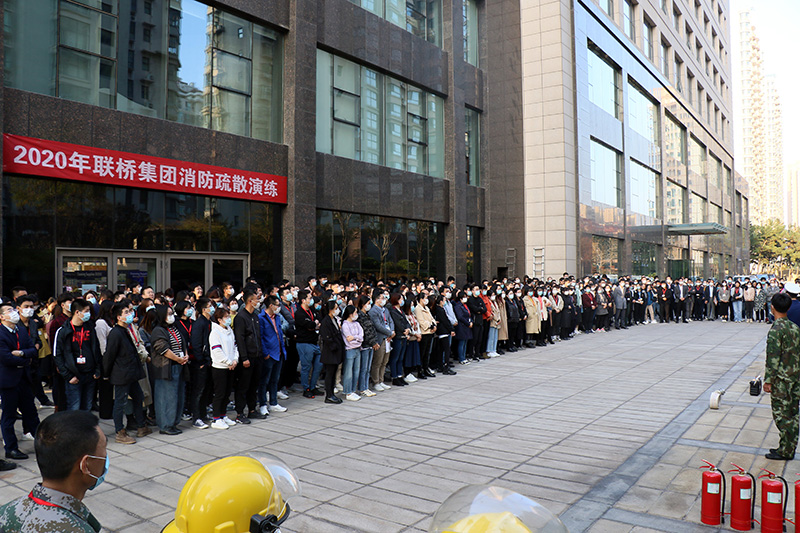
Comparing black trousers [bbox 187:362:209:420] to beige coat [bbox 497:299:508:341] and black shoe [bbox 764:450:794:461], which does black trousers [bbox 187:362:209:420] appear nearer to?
black shoe [bbox 764:450:794:461]

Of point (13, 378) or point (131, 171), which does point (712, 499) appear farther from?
point (131, 171)

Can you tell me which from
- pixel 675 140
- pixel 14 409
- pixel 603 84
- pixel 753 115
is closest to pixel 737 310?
pixel 603 84

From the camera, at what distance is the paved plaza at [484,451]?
5496 millimetres

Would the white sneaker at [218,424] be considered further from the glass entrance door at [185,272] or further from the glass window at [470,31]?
the glass window at [470,31]

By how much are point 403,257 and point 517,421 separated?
1354cm

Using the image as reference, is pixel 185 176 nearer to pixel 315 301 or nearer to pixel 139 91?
pixel 139 91

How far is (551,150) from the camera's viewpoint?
29.1 metres

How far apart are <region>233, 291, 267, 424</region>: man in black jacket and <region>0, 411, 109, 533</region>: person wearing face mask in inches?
268

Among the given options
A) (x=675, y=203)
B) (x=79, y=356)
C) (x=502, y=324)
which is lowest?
(x=502, y=324)

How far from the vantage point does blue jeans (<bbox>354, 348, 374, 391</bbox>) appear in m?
11.3

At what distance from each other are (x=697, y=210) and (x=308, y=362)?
52140mm

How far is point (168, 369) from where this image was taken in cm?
833

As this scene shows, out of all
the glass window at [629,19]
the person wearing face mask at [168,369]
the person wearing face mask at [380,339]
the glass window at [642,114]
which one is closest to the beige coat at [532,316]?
the person wearing face mask at [380,339]

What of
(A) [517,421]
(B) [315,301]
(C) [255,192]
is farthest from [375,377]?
(C) [255,192]
